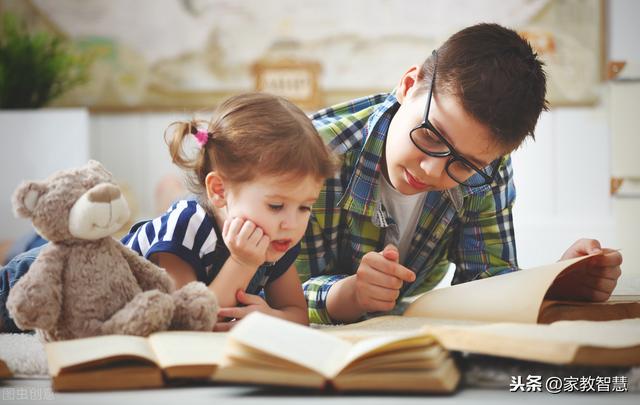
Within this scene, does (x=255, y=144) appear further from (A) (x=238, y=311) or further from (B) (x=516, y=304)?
(B) (x=516, y=304)

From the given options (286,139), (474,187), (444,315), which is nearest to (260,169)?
(286,139)

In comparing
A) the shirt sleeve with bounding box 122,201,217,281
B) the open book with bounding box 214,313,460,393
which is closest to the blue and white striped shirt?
the shirt sleeve with bounding box 122,201,217,281

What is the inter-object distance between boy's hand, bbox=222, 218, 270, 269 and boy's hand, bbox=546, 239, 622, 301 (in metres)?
0.39

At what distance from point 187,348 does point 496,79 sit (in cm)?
59

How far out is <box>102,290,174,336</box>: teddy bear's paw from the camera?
74 centimetres

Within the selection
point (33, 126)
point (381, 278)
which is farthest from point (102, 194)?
point (33, 126)

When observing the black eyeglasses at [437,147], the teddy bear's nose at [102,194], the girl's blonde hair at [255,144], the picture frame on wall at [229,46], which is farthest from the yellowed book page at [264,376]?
the picture frame on wall at [229,46]

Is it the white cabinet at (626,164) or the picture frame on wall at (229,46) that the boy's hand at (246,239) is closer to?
the white cabinet at (626,164)

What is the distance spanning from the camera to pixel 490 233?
1327 millimetres

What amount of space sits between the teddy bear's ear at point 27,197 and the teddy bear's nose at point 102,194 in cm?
5

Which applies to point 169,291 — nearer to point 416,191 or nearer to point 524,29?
point 416,191

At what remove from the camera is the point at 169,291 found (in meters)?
0.83

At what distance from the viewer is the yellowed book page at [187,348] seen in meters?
0.64

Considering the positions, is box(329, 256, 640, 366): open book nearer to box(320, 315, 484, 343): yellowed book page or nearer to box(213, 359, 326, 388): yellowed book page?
box(320, 315, 484, 343): yellowed book page
